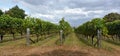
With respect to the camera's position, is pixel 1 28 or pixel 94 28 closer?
pixel 94 28

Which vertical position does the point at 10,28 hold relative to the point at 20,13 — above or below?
below

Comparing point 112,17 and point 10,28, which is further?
point 112,17

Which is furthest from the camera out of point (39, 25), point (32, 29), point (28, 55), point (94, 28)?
point (39, 25)

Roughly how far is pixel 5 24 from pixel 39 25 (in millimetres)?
5711

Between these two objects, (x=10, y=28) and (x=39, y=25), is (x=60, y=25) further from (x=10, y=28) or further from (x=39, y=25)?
(x=10, y=28)

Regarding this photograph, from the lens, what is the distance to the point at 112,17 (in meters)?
117

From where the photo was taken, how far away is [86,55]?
1745 cm

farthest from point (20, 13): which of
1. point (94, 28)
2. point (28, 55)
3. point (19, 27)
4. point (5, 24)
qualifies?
point (28, 55)

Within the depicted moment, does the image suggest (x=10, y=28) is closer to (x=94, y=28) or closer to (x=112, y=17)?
(x=94, y=28)

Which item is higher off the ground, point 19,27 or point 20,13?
point 20,13

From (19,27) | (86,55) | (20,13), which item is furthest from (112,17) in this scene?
(86,55)

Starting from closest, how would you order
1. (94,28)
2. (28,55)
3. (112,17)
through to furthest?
(28,55), (94,28), (112,17)

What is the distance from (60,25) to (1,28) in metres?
10.4

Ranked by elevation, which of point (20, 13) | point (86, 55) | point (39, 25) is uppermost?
point (20, 13)
